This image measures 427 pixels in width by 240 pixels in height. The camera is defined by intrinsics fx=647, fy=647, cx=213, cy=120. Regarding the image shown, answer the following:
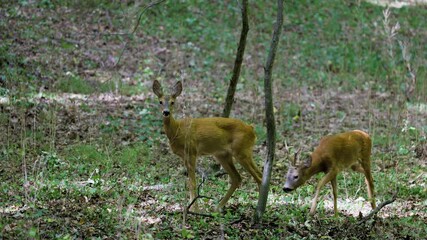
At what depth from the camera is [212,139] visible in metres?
7.57

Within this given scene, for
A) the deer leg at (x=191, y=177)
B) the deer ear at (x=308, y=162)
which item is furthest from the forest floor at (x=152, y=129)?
the deer ear at (x=308, y=162)

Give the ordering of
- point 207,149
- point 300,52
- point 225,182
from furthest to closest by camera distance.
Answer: point 300,52
point 225,182
point 207,149

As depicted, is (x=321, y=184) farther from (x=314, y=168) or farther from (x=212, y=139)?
(x=212, y=139)

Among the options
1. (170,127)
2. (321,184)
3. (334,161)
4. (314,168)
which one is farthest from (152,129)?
(321,184)

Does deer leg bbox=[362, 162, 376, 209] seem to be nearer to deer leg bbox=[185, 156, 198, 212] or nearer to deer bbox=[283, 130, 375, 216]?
deer bbox=[283, 130, 375, 216]

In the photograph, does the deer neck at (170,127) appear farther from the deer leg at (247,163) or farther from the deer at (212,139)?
the deer leg at (247,163)

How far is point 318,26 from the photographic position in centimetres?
1822

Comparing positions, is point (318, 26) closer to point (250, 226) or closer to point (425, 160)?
point (425, 160)

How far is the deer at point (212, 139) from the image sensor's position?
24.5ft

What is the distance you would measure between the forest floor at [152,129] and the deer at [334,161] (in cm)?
27

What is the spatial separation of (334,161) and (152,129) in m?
3.82

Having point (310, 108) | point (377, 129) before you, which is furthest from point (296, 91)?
point (377, 129)

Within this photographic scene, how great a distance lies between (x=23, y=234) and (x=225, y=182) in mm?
3779

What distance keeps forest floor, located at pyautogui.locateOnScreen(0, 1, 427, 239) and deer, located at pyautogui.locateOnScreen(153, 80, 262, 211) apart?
0.92ft
